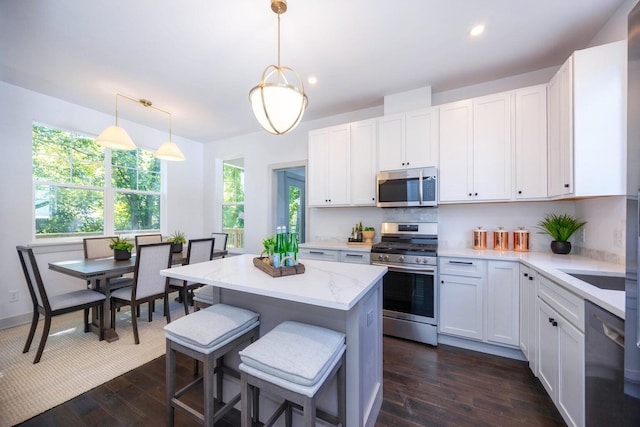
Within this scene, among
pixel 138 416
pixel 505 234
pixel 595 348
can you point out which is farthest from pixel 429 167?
pixel 138 416

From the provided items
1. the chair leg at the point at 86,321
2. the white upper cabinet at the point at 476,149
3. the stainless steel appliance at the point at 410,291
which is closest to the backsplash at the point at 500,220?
the white upper cabinet at the point at 476,149

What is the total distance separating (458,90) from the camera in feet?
10.0

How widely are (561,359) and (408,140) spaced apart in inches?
91.4

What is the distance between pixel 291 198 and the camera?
5.43 m

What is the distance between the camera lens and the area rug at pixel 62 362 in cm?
176

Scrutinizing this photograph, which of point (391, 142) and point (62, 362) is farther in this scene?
point (391, 142)

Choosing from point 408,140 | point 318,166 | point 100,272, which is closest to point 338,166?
point 318,166

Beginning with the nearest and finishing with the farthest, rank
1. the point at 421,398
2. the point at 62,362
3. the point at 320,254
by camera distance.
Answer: the point at 421,398
the point at 62,362
the point at 320,254

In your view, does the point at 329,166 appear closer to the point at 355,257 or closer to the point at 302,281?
the point at 355,257

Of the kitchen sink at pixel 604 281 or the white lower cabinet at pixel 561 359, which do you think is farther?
the kitchen sink at pixel 604 281

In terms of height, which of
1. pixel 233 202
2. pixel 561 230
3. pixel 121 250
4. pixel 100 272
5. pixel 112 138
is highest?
pixel 112 138

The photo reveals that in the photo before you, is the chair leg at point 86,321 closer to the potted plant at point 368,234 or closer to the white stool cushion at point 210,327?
the white stool cushion at point 210,327

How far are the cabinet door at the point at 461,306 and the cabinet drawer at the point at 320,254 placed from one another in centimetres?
122

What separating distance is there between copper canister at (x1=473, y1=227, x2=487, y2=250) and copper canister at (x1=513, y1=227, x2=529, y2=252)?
27 cm
